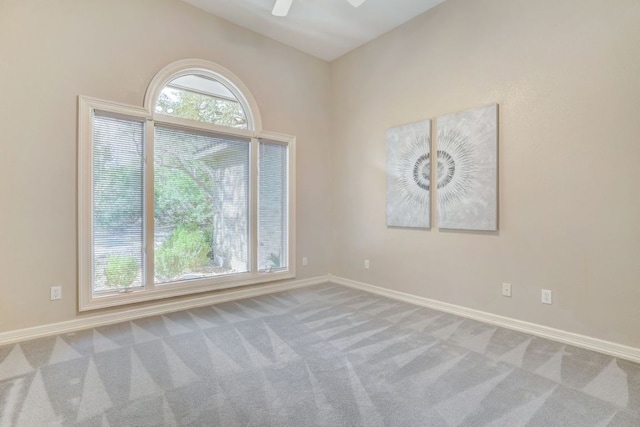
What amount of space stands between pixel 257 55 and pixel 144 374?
12.6 feet

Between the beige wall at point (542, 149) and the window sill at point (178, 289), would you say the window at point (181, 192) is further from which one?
the beige wall at point (542, 149)

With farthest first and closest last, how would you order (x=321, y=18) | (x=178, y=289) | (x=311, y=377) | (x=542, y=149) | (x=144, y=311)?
1. (x=321, y=18)
2. (x=178, y=289)
3. (x=144, y=311)
4. (x=542, y=149)
5. (x=311, y=377)

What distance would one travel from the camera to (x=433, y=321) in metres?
3.13

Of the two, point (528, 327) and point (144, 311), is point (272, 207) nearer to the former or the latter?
point (144, 311)

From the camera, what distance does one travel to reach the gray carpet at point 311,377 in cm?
169

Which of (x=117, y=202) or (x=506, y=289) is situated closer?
(x=506, y=289)

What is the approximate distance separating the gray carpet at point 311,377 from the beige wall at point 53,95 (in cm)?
57

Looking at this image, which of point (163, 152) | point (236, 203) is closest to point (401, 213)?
point (236, 203)

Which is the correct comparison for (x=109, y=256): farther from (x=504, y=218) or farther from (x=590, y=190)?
(x=590, y=190)

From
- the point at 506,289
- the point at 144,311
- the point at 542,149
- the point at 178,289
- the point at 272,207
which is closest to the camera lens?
the point at 542,149

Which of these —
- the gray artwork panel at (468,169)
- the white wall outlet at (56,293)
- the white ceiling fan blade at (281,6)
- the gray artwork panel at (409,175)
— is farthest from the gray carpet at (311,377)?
the white ceiling fan blade at (281,6)

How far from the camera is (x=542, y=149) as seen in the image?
276 cm

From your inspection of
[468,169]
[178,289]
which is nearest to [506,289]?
[468,169]

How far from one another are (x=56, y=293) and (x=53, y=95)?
182 cm
